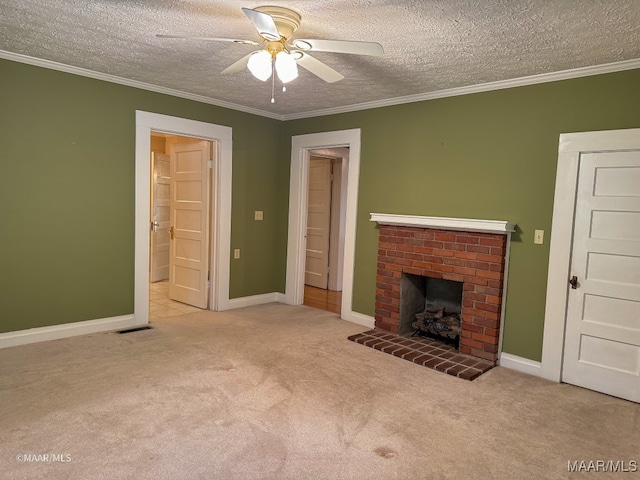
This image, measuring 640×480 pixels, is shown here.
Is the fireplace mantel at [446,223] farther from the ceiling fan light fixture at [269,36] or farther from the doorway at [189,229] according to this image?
the ceiling fan light fixture at [269,36]

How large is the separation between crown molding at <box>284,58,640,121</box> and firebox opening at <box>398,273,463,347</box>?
175 centimetres

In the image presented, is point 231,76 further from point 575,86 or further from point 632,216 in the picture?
point 632,216

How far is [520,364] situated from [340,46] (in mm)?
2873

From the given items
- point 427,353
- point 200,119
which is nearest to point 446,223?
point 427,353

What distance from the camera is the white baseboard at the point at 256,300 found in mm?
5164

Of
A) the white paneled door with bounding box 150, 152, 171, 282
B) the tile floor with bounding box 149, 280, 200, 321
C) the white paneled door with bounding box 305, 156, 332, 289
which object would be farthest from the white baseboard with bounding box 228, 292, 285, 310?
the white paneled door with bounding box 150, 152, 171, 282

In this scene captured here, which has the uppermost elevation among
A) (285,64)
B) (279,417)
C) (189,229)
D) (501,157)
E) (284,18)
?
(284,18)

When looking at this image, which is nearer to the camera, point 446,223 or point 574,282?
point 574,282

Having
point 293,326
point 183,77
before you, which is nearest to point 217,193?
point 183,77

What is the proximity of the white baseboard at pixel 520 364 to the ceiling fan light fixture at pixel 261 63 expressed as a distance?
2.96 metres

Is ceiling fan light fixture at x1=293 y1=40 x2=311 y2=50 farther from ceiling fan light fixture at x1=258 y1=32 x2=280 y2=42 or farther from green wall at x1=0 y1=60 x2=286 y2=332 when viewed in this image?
green wall at x1=0 y1=60 x2=286 y2=332

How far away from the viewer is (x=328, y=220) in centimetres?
657

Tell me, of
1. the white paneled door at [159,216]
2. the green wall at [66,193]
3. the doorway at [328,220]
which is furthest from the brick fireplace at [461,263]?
the white paneled door at [159,216]

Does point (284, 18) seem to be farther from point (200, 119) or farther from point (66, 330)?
→ point (66, 330)
